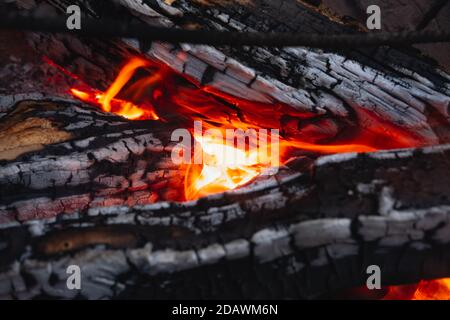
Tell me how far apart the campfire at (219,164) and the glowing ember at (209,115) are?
1 cm

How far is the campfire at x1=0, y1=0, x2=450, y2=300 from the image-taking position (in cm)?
165

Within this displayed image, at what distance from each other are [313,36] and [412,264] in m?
1.08

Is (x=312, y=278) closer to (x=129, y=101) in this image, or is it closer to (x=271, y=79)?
(x=271, y=79)

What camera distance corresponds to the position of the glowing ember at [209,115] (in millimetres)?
2635

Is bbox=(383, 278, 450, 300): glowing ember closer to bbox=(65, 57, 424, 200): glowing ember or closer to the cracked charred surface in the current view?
the cracked charred surface

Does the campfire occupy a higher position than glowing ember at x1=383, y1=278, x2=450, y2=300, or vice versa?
the campfire

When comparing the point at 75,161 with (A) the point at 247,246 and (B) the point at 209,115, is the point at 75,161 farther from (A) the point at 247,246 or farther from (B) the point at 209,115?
(A) the point at 247,246

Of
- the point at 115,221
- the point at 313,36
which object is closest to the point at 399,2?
the point at 313,36

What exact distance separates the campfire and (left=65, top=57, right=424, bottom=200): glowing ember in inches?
0.5

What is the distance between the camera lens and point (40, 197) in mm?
2359

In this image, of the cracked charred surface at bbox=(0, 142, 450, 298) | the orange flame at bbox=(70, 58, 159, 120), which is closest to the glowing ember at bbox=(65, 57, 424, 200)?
the orange flame at bbox=(70, 58, 159, 120)

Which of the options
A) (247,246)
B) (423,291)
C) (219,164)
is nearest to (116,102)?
(219,164)

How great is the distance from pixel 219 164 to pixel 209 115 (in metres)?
0.39

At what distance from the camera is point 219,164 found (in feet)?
9.55
